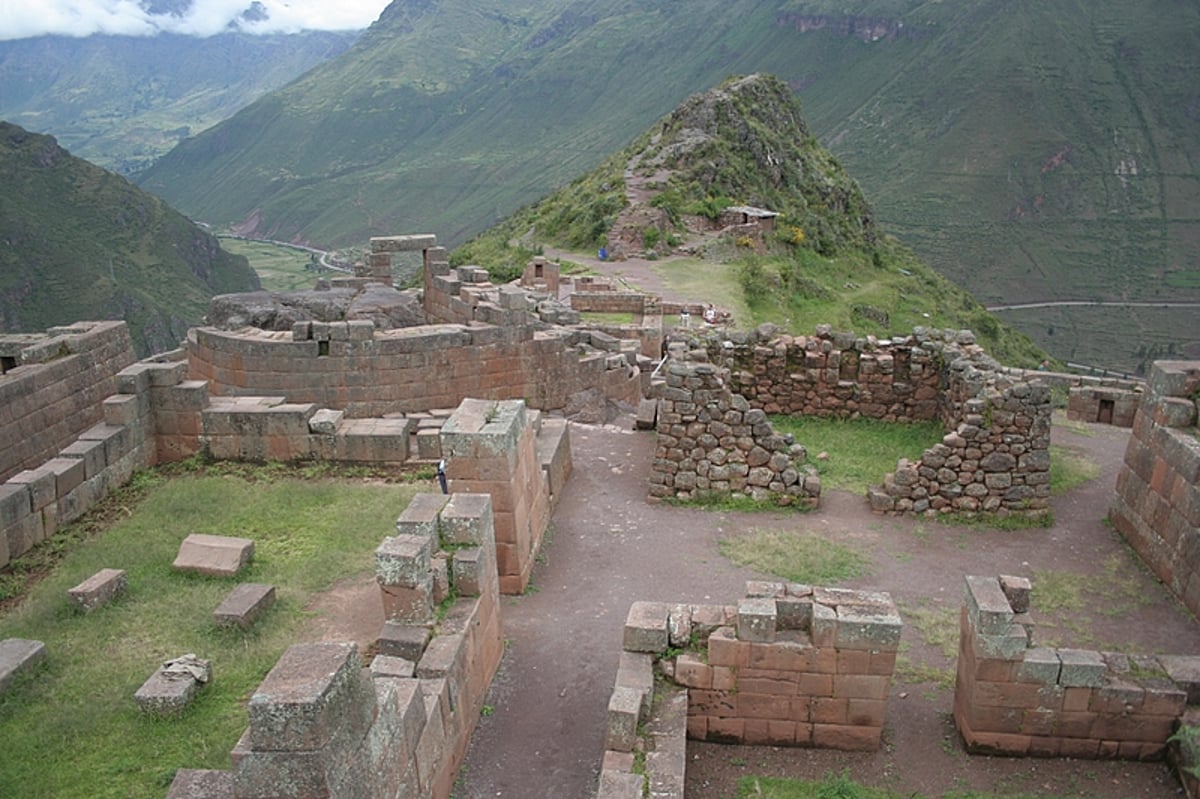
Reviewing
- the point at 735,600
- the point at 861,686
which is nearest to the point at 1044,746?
the point at 861,686

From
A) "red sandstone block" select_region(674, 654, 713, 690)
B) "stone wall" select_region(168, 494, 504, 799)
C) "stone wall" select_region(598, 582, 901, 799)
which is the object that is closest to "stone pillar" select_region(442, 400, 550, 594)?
"stone wall" select_region(168, 494, 504, 799)

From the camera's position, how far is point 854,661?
29.0ft

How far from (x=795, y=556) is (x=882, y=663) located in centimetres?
399

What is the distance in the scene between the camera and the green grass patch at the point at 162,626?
24.3 ft

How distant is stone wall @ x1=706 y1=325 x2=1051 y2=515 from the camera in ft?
45.2

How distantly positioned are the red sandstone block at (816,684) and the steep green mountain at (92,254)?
68204mm

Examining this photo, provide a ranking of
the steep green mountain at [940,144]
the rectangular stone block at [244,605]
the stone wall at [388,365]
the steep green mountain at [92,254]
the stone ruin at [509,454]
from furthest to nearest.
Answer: the steep green mountain at [940,144]
the steep green mountain at [92,254]
the stone wall at [388,365]
the rectangular stone block at [244,605]
the stone ruin at [509,454]

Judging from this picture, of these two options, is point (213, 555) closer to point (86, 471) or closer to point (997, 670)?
point (86, 471)

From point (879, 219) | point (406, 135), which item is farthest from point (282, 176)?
point (879, 219)

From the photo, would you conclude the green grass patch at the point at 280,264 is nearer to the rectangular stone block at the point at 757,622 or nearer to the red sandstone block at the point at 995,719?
the rectangular stone block at the point at 757,622

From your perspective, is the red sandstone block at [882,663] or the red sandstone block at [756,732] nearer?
the red sandstone block at [882,663]

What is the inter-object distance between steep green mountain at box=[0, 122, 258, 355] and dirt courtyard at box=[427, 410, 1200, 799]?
63903 mm

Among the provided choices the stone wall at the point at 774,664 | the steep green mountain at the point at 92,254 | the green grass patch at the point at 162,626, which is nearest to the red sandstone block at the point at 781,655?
the stone wall at the point at 774,664

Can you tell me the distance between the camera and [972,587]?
9227mm
